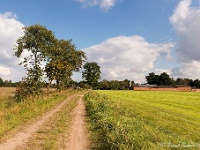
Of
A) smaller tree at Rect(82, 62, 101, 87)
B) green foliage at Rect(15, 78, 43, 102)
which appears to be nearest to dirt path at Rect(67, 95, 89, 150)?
green foliage at Rect(15, 78, 43, 102)

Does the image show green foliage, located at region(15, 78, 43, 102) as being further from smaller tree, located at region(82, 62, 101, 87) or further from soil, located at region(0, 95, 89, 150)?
smaller tree, located at region(82, 62, 101, 87)

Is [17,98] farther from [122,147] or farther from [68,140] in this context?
[122,147]

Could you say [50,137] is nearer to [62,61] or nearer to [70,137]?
[70,137]

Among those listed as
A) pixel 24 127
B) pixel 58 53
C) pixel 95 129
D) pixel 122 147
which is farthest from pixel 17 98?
pixel 58 53

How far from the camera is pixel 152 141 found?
11.6 metres

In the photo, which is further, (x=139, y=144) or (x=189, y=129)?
(x=189, y=129)

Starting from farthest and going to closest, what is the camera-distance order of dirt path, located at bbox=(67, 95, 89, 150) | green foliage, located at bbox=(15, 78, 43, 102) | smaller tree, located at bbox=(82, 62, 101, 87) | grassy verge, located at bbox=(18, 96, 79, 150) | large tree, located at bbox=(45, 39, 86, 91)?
smaller tree, located at bbox=(82, 62, 101, 87), large tree, located at bbox=(45, 39, 86, 91), green foliage, located at bbox=(15, 78, 43, 102), grassy verge, located at bbox=(18, 96, 79, 150), dirt path, located at bbox=(67, 95, 89, 150)

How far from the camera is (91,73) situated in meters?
156

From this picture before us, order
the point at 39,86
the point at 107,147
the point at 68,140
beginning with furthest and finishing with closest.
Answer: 1. the point at 39,86
2. the point at 68,140
3. the point at 107,147

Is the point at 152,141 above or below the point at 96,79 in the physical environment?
below

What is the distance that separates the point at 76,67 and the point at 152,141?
74964mm

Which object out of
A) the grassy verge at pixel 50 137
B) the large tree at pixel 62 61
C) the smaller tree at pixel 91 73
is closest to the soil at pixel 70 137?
the grassy verge at pixel 50 137

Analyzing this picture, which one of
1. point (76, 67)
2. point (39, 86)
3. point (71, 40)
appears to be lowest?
point (39, 86)

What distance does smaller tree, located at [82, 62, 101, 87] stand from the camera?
154375 mm
